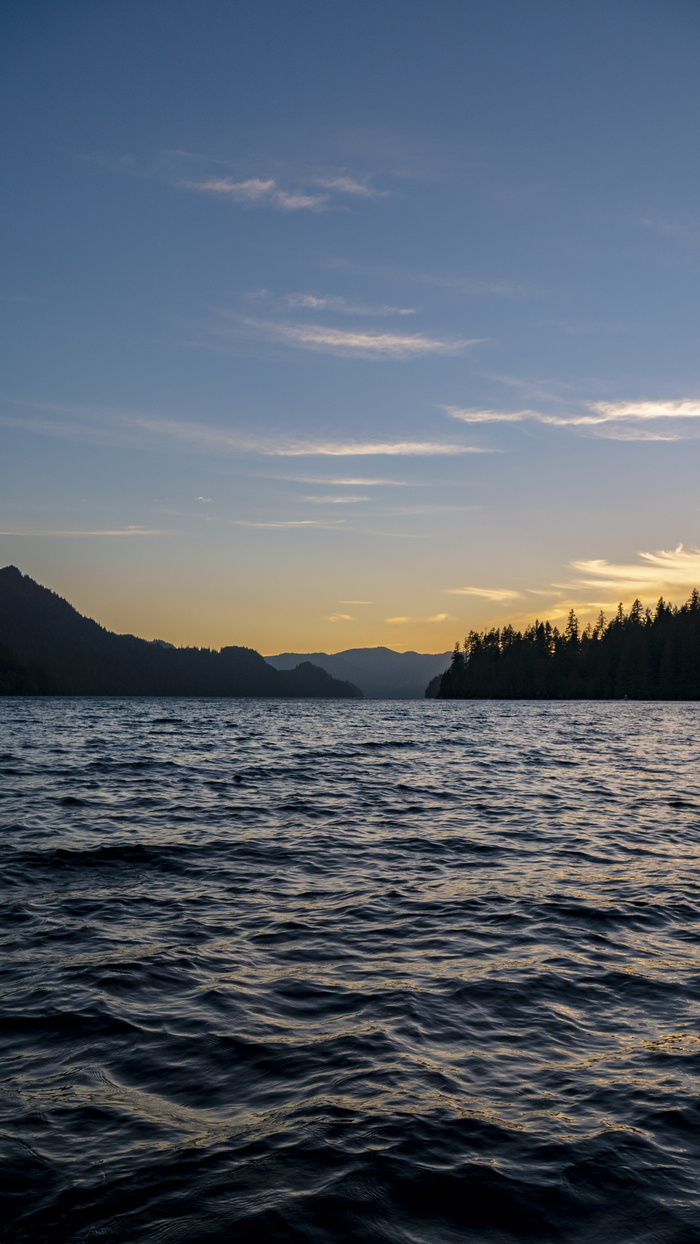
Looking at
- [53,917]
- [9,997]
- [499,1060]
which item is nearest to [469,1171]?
[499,1060]

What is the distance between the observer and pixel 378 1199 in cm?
571

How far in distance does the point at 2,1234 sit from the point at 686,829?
20.1 m

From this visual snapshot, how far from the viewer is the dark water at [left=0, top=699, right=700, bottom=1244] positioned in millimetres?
5648

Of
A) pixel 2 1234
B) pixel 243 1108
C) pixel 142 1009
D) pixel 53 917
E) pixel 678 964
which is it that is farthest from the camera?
pixel 53 917

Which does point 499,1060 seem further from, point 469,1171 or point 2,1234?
point 2,1234

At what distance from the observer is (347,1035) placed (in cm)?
829

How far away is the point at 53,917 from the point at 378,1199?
8.35 meters

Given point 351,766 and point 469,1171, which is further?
point 351,766

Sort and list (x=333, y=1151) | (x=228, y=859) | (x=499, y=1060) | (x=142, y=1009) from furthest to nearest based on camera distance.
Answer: (x=228, y=859)
(x=142, y=1009)
(x=499, y=1060)
(x=333, y=1151)

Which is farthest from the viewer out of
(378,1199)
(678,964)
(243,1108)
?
(678,964)

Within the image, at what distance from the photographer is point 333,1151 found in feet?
20.3

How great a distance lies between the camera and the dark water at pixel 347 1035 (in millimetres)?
5648

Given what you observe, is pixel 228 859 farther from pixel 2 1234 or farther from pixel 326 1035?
pixel 2 1234

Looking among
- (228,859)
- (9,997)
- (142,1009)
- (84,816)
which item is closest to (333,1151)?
(142,1009)
